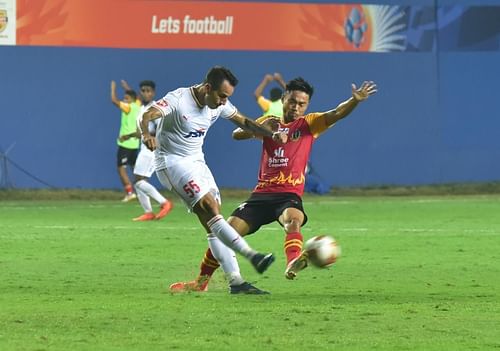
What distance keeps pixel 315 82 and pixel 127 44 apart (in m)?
4.36

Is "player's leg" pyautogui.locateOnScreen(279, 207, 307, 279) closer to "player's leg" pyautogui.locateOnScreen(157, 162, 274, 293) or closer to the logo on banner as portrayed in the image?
"player's leg" pyautogui.locateOnScreen(157, 162, 274, 293)

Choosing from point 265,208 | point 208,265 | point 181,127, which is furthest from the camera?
point 265,208

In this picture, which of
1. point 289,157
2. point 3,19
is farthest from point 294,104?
point 3,19

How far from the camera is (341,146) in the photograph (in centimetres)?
2858

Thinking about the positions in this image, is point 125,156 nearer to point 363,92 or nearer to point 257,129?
point 257,129

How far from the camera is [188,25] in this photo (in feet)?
90.3

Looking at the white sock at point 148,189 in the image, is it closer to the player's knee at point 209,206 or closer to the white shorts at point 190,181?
the white shorts at point 190,181

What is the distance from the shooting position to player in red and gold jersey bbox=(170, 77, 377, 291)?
12.4 m

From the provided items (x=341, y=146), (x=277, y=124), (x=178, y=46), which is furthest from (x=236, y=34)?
(x=277, y=124)

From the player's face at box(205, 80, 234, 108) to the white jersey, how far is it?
0.34 ft

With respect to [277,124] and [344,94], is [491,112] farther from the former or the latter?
[277,124]

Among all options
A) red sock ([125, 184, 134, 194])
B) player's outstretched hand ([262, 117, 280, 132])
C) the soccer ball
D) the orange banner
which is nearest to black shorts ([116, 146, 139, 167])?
red sock ([125, 184, 134, 194])

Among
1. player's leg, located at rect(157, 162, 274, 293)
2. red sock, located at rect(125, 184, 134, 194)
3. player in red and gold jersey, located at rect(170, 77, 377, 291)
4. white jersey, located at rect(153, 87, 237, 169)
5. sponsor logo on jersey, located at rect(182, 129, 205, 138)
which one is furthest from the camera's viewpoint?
red sock, located at rect(125, 184, 134, 194)

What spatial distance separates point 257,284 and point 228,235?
1635 millimetres
